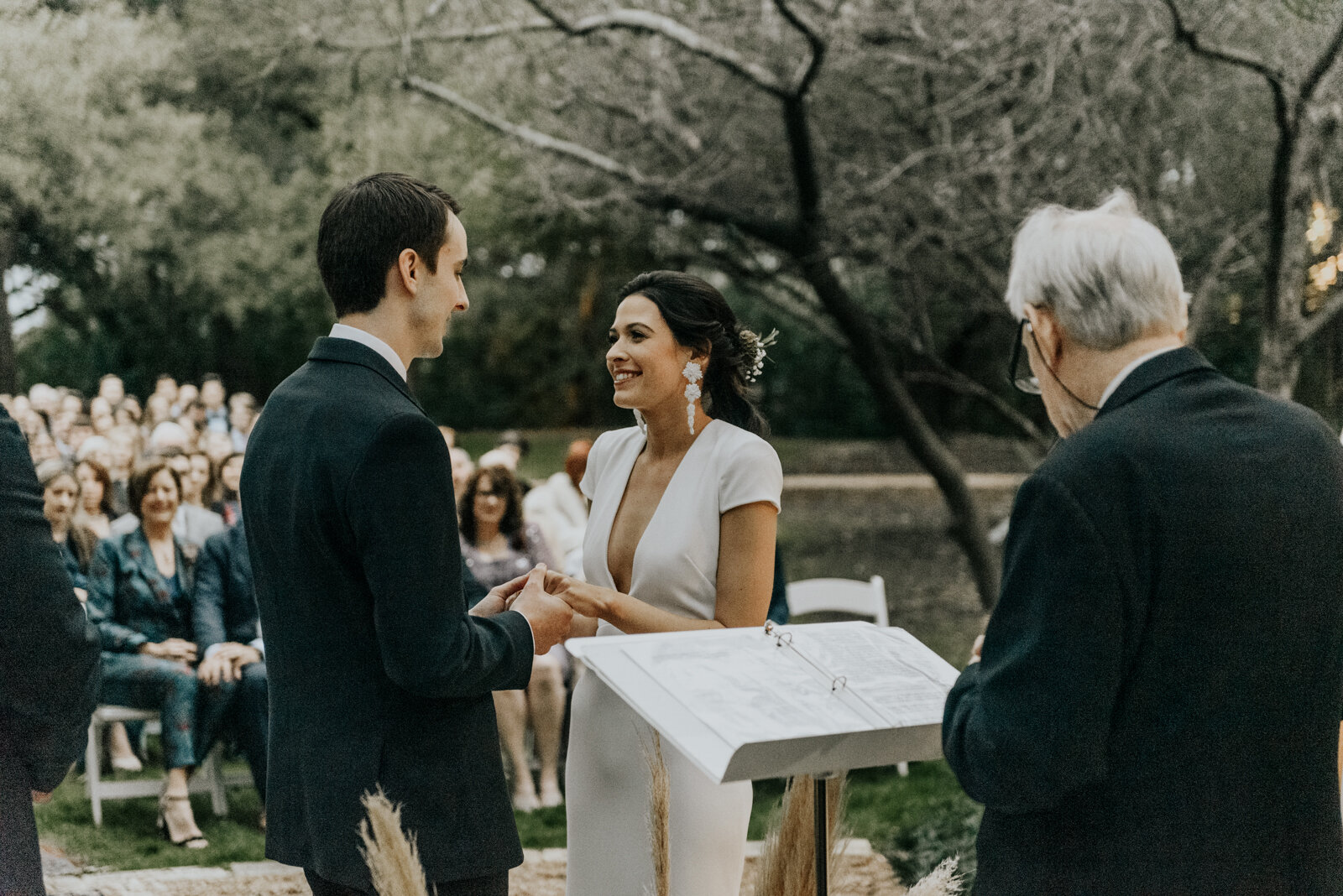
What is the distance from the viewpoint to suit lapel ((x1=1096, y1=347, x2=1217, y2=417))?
4.86 feet

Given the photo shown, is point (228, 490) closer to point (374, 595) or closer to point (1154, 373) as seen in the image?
point (374, 595)

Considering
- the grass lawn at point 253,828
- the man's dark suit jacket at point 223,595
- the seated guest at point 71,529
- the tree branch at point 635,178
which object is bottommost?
the grass lawn at point 253,828

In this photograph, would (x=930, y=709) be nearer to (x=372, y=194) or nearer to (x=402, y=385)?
(x=402, y=385)

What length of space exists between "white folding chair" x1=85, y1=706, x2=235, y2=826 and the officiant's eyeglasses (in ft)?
16.0

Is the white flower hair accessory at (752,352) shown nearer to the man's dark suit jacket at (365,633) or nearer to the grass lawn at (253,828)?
the man's dark suit jacket at (365,633)

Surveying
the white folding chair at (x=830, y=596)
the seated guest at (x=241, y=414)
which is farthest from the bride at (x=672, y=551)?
the seated guest at (x=241, y=414)

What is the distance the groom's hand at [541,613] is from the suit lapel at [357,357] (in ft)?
1.31

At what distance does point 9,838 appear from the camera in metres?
1.82

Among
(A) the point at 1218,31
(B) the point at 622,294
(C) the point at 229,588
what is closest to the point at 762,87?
(A) the point at 1218,31

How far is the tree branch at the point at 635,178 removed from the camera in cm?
762

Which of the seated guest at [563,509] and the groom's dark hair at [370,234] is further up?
the groom's dark hair at [370,234]

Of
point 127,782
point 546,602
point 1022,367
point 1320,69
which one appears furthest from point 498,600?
point 1320,69

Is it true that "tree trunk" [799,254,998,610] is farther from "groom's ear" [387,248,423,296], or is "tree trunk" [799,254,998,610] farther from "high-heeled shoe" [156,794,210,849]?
"groom's ear" [387,248,423,296]

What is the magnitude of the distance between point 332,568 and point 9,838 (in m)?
0.66
